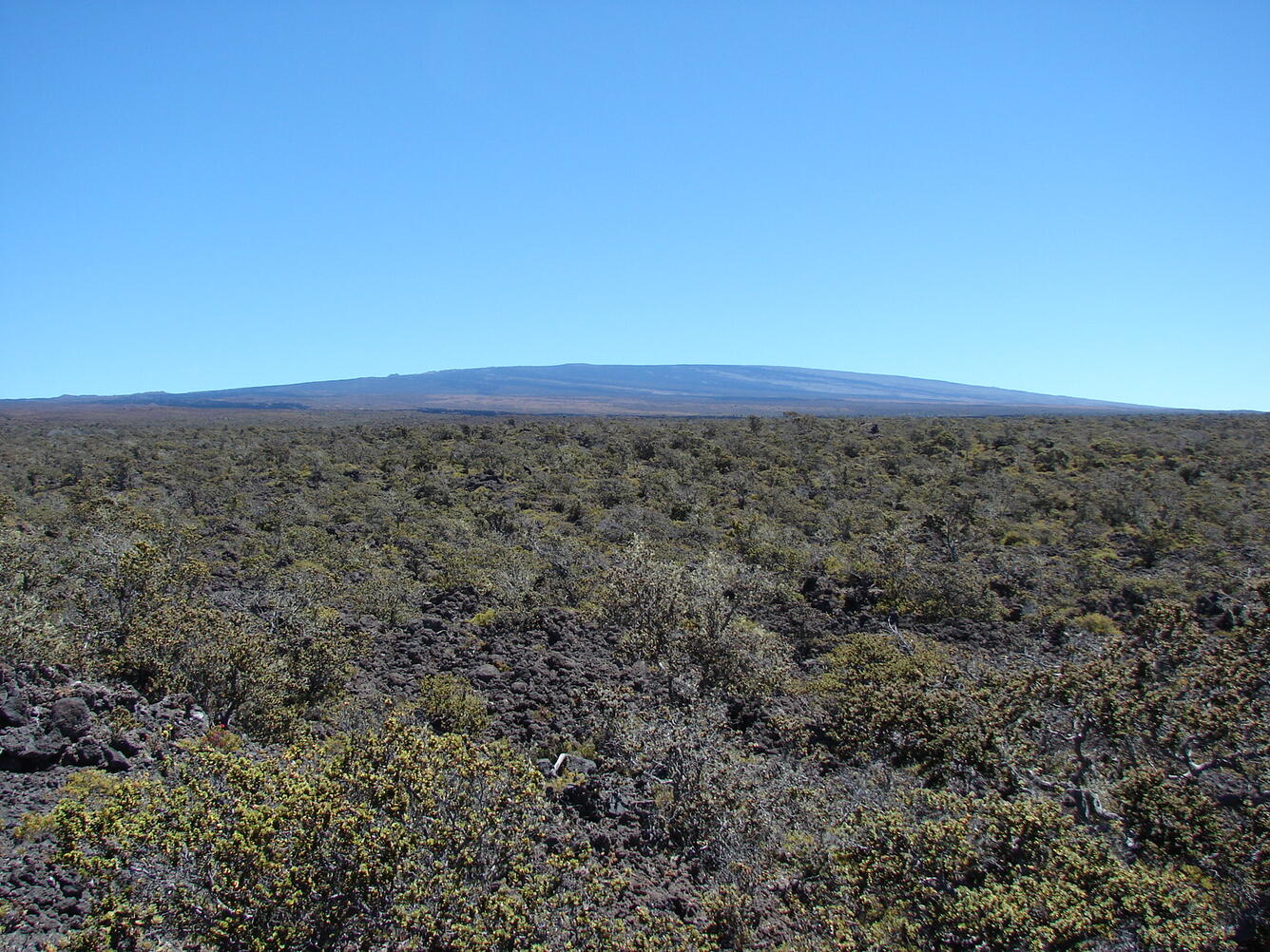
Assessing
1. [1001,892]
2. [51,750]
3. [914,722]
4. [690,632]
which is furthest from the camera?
[690,632]

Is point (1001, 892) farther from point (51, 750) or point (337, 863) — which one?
point (51, 750)

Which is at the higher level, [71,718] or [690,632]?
[71,718]

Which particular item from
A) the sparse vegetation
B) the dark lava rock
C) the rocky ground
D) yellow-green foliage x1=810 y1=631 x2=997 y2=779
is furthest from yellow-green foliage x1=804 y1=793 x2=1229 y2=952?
the dark lava rock

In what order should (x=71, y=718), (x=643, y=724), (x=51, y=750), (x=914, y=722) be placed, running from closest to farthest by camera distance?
(x=51, y=750), (x=71, y=718), (x=914, y=722), (x=643, y=724)

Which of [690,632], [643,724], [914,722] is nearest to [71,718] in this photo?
[643,724]

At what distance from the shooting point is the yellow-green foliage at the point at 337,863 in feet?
15.0

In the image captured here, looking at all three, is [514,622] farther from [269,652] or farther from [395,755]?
[395,755]

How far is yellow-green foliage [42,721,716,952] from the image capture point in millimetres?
4582

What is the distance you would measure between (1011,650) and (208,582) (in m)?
16.1

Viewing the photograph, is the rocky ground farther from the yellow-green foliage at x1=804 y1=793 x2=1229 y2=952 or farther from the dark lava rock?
the yellow-green foliage at x1=804 y1=793 x2=1229 y2=952

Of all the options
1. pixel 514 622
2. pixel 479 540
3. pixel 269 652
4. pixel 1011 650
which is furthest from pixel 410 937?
pixel 479 540

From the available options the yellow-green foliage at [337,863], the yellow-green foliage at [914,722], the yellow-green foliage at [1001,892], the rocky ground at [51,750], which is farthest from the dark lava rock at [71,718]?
the yellow-green foliage at [914,722]

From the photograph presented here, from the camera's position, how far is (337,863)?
192 inches

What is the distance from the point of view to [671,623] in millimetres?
11742
